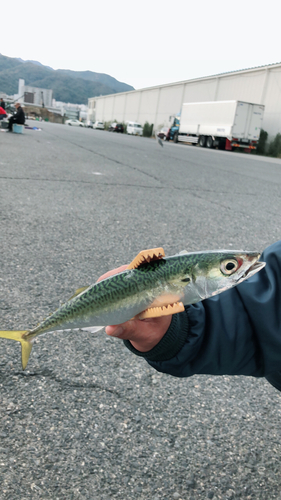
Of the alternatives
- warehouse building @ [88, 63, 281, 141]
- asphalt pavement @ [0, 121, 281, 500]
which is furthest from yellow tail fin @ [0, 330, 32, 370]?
warehouse building @ [88, 63, 281, 141]

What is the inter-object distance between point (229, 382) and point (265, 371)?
65cm

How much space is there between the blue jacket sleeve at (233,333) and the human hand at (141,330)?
0.31 feet

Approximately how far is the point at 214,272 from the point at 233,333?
0.60 meters

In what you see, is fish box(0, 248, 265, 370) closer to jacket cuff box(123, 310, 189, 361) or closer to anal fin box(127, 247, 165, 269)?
anal fin box(127, 247, 165, 269)

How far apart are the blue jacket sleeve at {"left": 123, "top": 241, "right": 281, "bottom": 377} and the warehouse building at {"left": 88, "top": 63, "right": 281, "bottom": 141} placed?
34.4m

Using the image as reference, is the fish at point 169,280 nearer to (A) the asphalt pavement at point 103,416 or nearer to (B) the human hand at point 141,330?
(B) the human hand at point 141,330

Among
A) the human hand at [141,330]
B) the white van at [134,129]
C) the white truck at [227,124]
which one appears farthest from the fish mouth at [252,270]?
the white van at [134,129]

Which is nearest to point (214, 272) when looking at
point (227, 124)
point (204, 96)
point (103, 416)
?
point (103, 416)

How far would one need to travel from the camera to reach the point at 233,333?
4.43 feet

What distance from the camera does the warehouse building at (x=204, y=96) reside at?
3294 centimetres

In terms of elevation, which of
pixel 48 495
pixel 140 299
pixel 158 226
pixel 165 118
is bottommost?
pixel 48 495

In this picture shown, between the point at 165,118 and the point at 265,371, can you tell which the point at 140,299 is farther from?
the point at 165,118

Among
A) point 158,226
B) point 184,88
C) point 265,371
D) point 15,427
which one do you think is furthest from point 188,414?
point 184,88

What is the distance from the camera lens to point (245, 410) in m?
1.81
